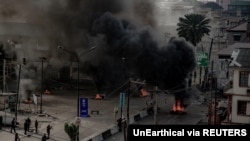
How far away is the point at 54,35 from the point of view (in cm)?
8219

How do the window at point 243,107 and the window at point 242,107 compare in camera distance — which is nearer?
the window at point 243,107

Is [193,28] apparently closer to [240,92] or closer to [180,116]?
[180,116]

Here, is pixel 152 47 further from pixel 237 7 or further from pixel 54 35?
pixel 237 7

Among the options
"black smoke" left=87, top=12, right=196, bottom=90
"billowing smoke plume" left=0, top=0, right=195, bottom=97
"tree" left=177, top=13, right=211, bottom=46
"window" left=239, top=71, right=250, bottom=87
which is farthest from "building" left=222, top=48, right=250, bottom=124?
"tree" left=177, top=13, right=211, bottom=46

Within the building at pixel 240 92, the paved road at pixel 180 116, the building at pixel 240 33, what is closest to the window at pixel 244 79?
the building at pixel 240 92

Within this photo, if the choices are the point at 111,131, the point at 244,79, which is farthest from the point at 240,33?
the point at 244,79

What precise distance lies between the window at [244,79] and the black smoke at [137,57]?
2448 centimetres

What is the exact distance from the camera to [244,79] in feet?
127

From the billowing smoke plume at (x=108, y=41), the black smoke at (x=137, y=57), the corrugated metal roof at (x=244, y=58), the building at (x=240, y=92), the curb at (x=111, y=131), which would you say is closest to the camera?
the building at (x=240, y=92)

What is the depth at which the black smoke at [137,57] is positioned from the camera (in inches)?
2584

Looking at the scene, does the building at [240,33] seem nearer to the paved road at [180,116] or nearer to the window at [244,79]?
the paved road at [180,116]

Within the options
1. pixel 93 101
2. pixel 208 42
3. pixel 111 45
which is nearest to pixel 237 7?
pixel 208 42

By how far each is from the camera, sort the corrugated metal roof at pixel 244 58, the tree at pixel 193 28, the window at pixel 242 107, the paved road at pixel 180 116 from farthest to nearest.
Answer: the tree at pixel 193 28
the paved road at pixel 180 116
the window at pixel 242 107
the corrugated metal roof at pixel 244 58

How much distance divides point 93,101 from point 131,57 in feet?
33.5
